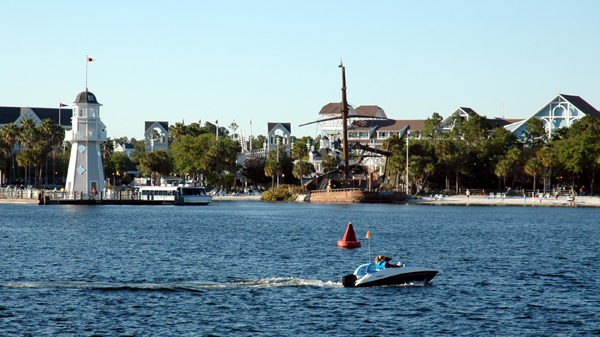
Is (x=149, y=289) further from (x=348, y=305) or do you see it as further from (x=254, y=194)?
(x=254, y=194)

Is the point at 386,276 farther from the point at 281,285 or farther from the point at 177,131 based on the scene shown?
the point at 177,131

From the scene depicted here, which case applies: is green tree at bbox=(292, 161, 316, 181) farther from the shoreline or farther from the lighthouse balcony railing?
the lighthouse balcony railing

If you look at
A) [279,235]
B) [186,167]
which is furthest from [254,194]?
[279,235]

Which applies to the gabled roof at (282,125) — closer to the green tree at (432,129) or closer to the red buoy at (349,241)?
the green tree at (432,129)

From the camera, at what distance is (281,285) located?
2839 cm

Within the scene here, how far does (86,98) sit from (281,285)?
208 feet

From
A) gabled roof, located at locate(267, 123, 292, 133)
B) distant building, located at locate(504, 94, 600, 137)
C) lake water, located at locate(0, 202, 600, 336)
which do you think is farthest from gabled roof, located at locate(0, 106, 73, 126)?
lake water, located at locate(0, 202, 600, 336)

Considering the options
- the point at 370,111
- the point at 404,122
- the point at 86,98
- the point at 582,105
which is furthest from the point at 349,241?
the point at 370,111

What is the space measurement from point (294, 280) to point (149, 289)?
246 inches

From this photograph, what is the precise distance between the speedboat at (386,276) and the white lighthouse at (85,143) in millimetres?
62795

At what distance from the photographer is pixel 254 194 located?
137000 millimetres

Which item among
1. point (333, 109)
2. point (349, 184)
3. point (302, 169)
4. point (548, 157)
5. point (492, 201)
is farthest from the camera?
point (333, 109)

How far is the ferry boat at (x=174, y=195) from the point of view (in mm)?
102000

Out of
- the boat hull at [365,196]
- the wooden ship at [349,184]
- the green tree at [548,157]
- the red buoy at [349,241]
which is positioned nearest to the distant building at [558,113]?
the green tree at [548,157]
